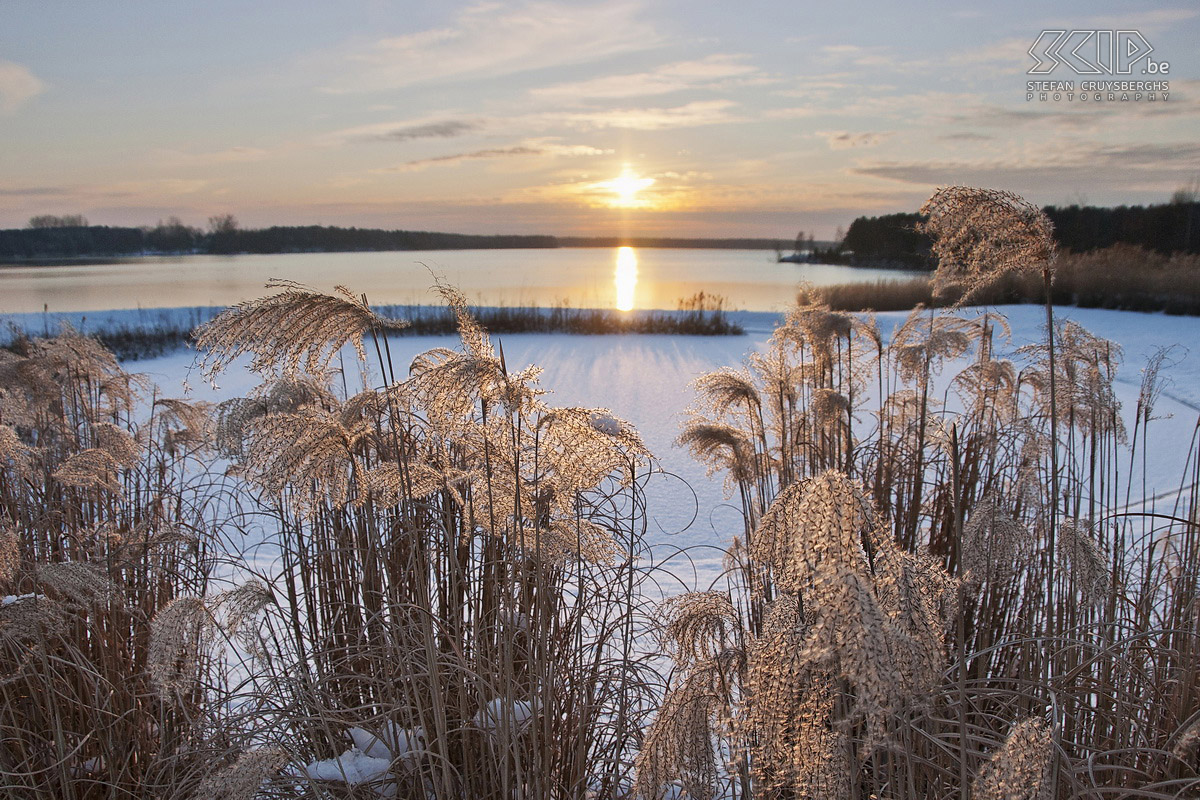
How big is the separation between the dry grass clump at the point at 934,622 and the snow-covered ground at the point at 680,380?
41 centimetres

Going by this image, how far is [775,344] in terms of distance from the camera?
3494 mm

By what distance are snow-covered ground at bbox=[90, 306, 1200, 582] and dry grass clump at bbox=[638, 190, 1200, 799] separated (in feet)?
1.33

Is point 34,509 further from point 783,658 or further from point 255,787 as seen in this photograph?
point 783,658

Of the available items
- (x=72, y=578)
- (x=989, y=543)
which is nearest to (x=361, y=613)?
(x=72, y=578)

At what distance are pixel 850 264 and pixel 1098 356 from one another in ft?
161

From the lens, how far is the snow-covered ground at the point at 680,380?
17.1 feet

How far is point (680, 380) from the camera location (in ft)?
33.3

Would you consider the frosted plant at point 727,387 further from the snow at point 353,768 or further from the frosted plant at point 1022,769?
the frosted plant at point 1022,769

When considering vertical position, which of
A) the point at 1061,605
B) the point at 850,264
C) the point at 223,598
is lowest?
the point at 1061,605

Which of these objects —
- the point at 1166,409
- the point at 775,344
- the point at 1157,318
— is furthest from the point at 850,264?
the point at 775,344

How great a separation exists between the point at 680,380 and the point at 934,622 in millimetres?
9190

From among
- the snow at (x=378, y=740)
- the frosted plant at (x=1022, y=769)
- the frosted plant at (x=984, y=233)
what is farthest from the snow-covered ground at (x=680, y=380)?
the frosted plant at (x=1022, y=769)

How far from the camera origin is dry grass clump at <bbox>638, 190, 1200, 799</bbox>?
2.98 ft

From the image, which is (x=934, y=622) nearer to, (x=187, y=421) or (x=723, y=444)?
(x=723, y=444)
